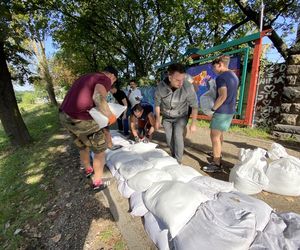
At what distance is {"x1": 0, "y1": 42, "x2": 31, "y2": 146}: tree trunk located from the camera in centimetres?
553

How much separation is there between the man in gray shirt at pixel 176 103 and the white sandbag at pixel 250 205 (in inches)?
42.0

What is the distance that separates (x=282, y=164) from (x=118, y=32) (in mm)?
12016

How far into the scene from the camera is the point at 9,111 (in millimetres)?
5758

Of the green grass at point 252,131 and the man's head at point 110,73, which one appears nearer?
the man's head at point 110,73

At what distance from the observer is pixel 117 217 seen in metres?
2.19

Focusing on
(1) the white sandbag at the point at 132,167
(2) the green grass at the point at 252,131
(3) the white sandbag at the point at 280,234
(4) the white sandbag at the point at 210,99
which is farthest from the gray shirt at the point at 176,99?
(2) the green grass at the point at 252,131

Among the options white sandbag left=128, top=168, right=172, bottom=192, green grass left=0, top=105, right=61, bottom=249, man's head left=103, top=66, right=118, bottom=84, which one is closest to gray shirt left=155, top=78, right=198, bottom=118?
man's head left=103, top=66, right=118, bottom=84

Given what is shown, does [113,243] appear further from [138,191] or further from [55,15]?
[55,15]

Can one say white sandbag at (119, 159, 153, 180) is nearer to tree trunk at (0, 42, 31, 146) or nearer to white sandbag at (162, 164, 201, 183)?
Answer: white sandbag at (162, 164, 201, 183)

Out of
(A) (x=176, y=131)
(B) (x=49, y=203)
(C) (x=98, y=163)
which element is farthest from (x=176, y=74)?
(B) (x=49, y=203)

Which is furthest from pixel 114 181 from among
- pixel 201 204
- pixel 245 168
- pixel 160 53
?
pixel 160 53

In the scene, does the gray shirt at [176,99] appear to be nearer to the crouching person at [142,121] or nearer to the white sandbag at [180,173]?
the white sandbag at [180,173]

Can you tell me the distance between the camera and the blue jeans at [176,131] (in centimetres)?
295

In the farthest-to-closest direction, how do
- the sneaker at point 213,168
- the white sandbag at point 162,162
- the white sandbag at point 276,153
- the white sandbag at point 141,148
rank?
the white sandbag at point 141,148, the sneaker at point 213,168, the white sandbag at point 162,162, the white sandbag at point 276,153
